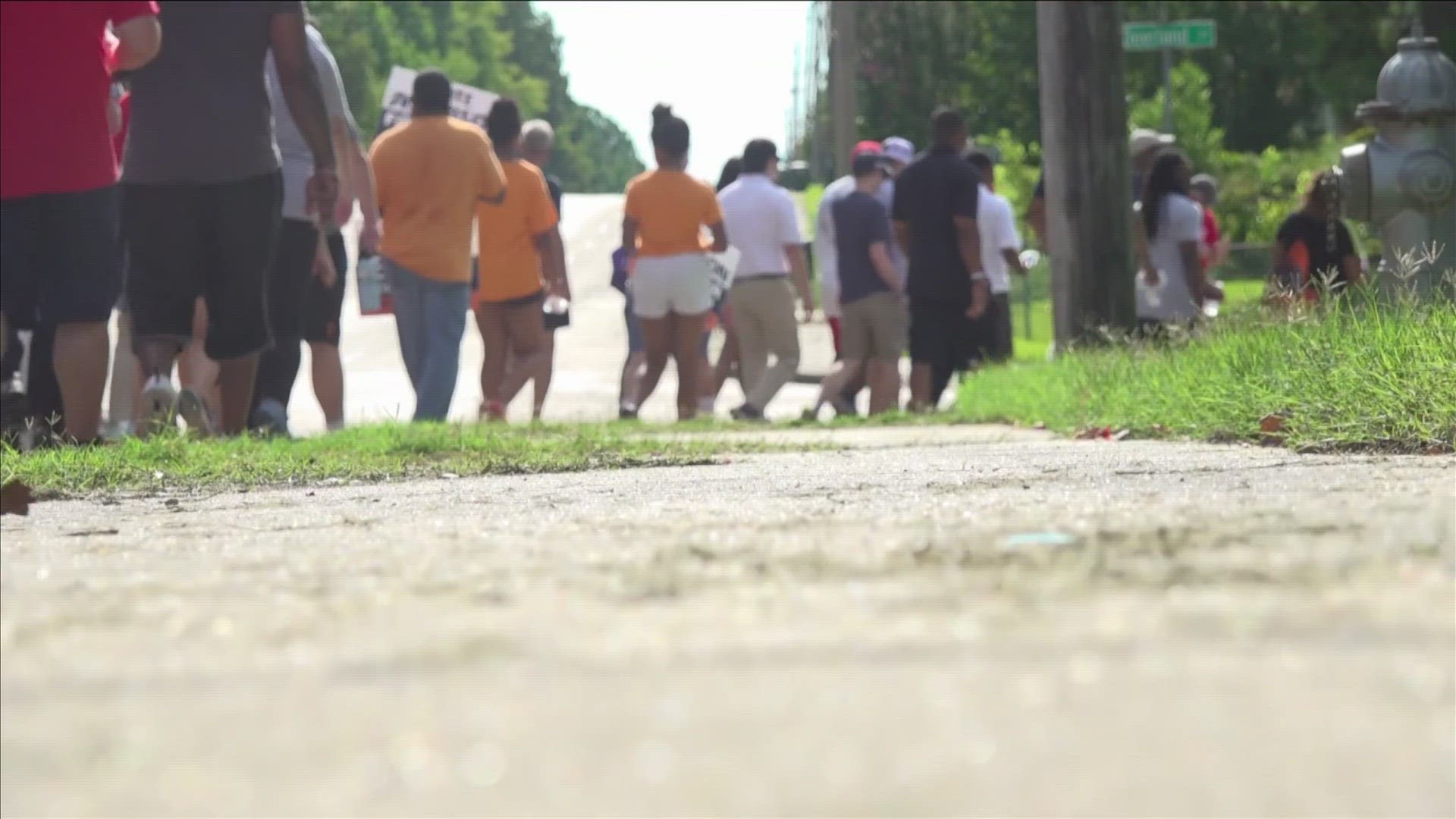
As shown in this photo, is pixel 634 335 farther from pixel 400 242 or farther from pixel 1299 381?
pixel 1299 381

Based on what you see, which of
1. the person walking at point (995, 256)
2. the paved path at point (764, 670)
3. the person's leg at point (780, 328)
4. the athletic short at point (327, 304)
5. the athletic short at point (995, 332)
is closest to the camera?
the paved path at point (764, 670)

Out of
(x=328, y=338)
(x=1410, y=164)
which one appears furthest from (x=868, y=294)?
(x=1410, y=164)

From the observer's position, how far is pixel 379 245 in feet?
35.3

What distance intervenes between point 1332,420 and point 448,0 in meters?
110

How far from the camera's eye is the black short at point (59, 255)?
700 centimetres

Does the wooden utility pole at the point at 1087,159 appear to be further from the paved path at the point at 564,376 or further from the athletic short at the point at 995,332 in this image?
the paved path at the point at 564,376

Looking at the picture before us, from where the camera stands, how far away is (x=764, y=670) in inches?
77.2

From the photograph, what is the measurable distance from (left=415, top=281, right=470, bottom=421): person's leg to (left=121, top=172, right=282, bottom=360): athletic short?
265cm

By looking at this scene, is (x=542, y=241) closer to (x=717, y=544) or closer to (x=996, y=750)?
(x=717, y=544)

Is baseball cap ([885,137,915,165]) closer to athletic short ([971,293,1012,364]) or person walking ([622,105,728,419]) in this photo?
athletic short ([971,293,1012,364])

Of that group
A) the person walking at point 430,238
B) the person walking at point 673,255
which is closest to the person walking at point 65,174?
the person walking at point 430,238

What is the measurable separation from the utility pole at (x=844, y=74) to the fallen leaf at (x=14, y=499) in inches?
1154

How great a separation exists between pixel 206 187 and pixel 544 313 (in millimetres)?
5292

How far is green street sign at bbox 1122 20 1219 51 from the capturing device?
1548cm
